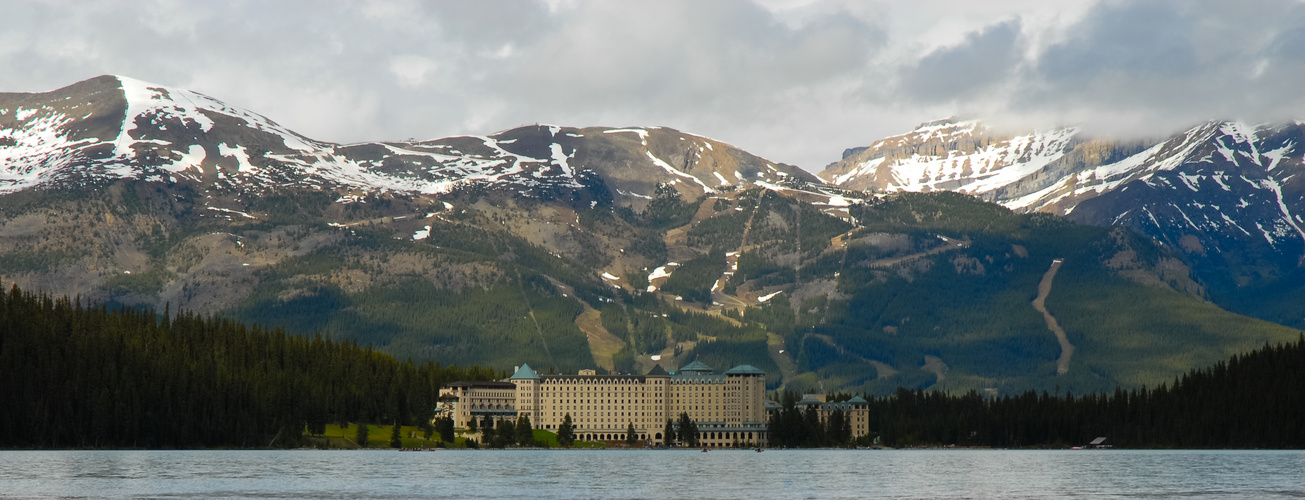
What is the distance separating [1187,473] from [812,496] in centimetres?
6611

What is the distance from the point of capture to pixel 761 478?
18975 centimetres

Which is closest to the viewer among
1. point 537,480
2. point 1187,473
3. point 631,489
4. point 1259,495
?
point 1259,495

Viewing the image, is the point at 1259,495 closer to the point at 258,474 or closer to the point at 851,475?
the point at 851,475

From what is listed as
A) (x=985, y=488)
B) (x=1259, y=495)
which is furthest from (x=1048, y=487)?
(x=1259, y=495)

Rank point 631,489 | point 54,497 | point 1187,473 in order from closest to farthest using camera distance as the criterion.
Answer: point 54,497 < point 631,489 < point 1187,473

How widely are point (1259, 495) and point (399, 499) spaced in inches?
3020

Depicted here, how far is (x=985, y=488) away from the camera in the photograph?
166m

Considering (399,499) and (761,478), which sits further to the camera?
(761,478)

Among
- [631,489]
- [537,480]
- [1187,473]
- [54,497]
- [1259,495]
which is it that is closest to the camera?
[54,497]

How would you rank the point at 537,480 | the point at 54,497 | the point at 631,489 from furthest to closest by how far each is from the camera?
1. the point at 537,480
2. the point at 631,489
3. the point at 54,497

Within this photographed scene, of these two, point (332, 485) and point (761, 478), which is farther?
point (761, 478)

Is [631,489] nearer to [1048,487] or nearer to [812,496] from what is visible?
[812,496]

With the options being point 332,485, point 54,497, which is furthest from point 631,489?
point 54,497

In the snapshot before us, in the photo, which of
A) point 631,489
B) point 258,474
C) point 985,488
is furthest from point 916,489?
point 258,474
